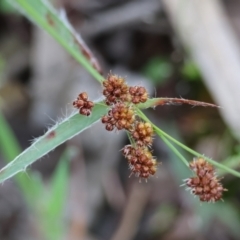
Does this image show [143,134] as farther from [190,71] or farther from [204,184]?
[190,71]

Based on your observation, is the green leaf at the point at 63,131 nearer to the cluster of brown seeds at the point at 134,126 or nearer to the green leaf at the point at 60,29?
the cluster of brown seeds at the point at 134,126

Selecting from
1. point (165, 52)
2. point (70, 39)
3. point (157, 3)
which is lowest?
point (70, 39)

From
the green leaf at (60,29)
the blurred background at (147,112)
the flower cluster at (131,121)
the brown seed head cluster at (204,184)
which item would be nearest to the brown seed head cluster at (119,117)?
the flower cluster at (131,121)

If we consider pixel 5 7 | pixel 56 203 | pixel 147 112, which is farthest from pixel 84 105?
pixel 5 7

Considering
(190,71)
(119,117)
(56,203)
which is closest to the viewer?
(119,117)

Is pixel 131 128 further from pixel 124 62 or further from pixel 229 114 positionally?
pixel 124 62

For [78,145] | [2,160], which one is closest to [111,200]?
[78,145]
